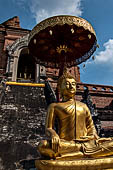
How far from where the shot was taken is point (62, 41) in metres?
5.89

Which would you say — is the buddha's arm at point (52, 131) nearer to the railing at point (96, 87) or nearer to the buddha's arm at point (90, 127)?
the buddha's arm at point (90, 127)

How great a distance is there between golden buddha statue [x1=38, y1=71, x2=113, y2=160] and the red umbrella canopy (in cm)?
225

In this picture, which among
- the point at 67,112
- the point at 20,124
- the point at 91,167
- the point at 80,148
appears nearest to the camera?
the point at 91,167

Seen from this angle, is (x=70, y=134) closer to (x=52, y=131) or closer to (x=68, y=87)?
(x=52, y=131)

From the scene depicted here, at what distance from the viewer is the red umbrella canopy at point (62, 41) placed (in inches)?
201

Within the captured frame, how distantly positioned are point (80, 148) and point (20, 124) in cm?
328

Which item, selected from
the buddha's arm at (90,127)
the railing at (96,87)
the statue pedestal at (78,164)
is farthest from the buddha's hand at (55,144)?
the railing at (96,87)

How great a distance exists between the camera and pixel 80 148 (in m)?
2.80

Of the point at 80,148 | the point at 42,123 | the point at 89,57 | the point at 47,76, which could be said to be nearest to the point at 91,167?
the point at 80,148

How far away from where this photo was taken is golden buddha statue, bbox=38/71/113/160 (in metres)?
2.63

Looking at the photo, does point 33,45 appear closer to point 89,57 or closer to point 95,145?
point 89,57

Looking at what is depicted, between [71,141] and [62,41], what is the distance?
388cm

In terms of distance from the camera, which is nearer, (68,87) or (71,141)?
(71,141)

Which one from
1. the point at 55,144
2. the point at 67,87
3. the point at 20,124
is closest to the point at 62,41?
the point at 67,87
